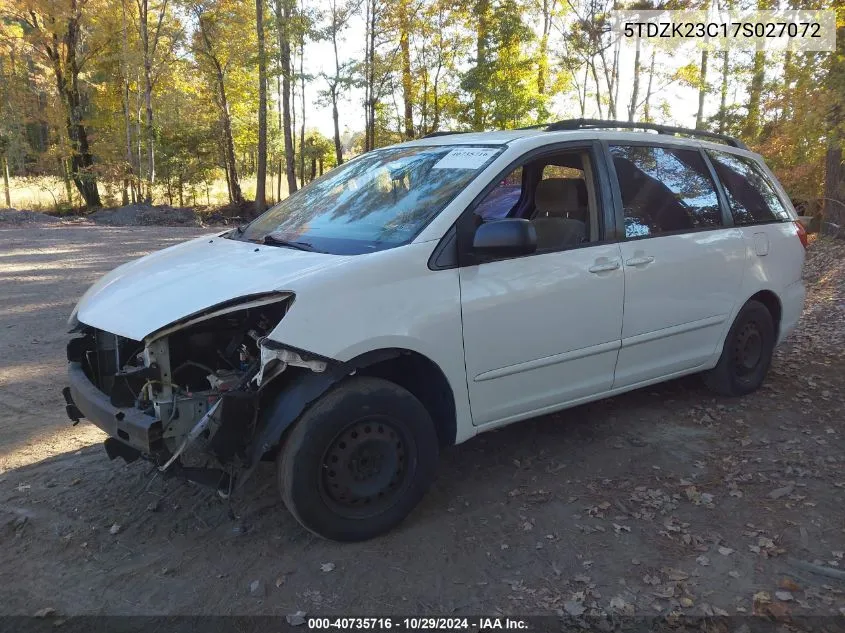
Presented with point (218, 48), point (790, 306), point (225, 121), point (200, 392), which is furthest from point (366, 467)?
point (225, 121)

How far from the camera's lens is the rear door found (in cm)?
409

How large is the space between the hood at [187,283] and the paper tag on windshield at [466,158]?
97 centimetres

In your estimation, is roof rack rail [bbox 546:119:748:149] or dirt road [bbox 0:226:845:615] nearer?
dirt road [bbox 0:226:845:615]

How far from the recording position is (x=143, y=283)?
329 centimetres

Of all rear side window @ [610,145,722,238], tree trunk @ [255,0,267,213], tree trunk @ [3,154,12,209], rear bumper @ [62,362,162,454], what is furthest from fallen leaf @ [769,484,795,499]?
tree trunk @ [3,154,12,209]

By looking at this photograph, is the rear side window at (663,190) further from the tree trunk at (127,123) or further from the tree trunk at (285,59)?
the tree trunk at (127,123)

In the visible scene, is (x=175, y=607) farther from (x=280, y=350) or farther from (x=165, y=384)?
(x=280, y=350)

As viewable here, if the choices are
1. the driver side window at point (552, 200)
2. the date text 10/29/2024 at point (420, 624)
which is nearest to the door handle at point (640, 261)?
the driver side window at point (552, 200)

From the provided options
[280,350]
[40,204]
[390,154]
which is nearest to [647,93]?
[40,204]

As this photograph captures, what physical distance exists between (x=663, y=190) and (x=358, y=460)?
2.75 metres

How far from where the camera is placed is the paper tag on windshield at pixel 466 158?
364 centimetres

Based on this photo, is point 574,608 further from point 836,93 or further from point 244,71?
point 244,71

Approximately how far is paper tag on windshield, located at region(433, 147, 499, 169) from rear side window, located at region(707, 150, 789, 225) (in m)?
2.10

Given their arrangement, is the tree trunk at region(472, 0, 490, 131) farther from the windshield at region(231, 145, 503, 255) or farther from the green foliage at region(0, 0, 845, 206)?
the windshield at region(231, 145, 503, 255)
